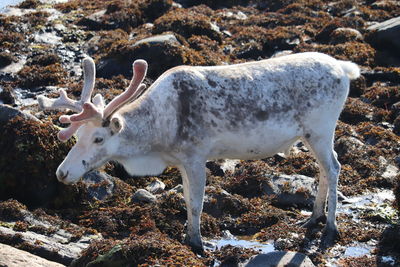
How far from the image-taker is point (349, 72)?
1016 cm

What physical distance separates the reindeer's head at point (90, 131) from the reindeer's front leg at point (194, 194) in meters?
1.10

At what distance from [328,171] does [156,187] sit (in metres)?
3.41

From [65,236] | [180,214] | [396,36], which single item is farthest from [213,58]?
[65,236]

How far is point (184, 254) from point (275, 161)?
18.6ft

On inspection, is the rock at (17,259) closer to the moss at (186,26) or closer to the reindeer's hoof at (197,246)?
the reindeer's hoof at (197,246)

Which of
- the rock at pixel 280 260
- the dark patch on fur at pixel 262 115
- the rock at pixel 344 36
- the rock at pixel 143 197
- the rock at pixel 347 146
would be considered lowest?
the rock at pixel 344 36

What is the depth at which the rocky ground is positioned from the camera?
31.4 ft

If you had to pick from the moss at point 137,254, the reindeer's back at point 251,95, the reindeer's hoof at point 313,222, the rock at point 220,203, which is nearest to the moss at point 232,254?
the moss at point 137,254

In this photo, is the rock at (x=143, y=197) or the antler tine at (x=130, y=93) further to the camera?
the rock at (x=143, y=197)

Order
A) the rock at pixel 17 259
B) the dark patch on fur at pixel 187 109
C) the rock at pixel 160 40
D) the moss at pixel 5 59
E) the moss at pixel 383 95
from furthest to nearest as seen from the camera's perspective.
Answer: the moss at pixel 5 59
the rock at pixel 160 40
the moss at pixel 383 95
the dark patch on fur at pixel 187 109
the rock at pixel 17 259

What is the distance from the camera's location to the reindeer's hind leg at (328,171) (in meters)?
9.79

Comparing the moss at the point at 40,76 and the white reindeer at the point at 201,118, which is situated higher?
the white reindeer at the point at 201,118

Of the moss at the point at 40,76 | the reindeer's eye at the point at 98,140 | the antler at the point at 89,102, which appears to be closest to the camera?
the antler at the point at 89,102

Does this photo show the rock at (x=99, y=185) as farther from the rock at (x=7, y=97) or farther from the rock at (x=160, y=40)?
the rock at (x=160, y=40)
